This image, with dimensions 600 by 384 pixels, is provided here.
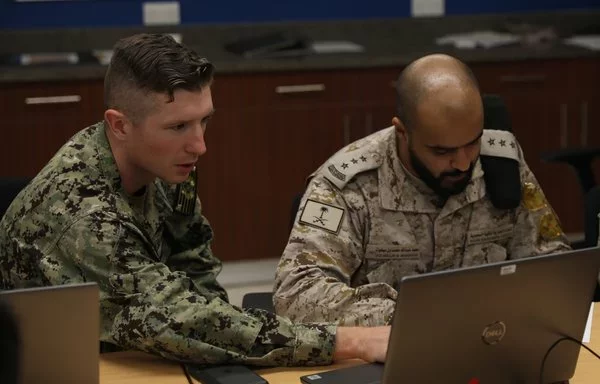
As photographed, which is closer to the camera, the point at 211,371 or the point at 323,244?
the point at 211,371

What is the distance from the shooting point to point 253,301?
116 inches

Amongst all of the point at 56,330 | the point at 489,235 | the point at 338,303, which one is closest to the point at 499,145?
the point at 489,235

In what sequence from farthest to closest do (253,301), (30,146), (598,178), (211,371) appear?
(598,178) → (30,146) → (253,301) → (211,371)

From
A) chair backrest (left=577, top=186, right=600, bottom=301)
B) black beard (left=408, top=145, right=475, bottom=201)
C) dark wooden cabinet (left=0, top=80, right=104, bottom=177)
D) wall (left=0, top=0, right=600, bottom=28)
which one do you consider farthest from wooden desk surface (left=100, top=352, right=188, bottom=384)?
wall (left=0, top=0, right=600, bottom=28)

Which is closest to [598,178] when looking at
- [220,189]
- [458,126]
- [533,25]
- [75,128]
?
[533,25]

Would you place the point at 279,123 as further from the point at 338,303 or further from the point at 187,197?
the point at 338,303

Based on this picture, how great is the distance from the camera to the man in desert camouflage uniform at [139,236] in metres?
2.18

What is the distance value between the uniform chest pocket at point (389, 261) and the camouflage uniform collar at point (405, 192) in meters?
0.09

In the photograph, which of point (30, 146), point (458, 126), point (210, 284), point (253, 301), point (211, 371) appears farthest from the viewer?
point (30, 146)

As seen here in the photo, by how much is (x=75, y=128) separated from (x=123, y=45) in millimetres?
2651

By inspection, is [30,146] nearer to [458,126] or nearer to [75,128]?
[75,128]

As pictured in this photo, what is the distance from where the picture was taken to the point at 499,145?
9.16 ft

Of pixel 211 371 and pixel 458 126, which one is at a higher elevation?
pixel 458 126

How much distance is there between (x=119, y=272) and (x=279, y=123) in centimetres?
291
